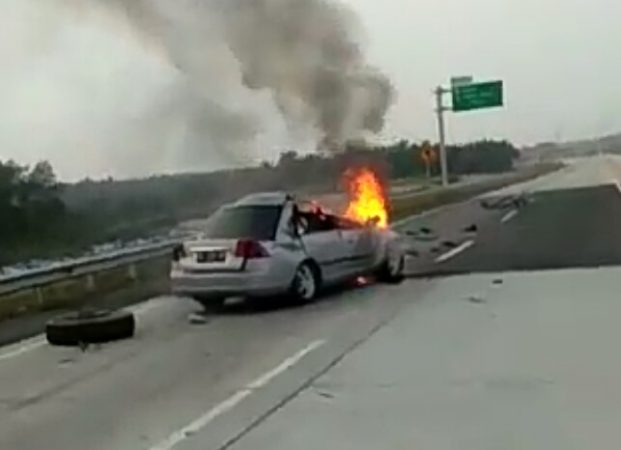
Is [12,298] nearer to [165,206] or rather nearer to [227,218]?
[227,218]

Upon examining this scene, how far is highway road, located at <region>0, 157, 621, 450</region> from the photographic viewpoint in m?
8.30

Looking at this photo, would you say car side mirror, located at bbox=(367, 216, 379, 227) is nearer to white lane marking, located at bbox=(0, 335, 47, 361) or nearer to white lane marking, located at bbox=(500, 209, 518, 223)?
white lane marking, located at bbox=(0, 335, 47, 361)

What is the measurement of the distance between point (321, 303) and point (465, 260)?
6.46 metres

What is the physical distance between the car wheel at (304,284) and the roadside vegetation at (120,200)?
11.8 meters

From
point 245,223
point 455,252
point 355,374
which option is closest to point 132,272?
point 245,223

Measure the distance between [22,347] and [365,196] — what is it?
409 inches

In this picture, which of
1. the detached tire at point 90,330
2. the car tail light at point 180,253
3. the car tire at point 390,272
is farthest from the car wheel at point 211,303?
the car tire at point 390,272

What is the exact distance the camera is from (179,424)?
895 cm

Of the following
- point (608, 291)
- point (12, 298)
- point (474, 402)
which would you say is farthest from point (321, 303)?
point (474, 402)

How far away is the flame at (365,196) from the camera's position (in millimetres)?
23172

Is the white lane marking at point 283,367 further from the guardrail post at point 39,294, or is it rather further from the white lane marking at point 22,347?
the guardrail post at point 39,294

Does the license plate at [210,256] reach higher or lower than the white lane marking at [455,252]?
higher

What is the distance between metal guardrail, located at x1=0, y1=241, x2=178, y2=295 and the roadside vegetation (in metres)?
5.52

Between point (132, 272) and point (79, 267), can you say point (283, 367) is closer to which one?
point (79, 267)
